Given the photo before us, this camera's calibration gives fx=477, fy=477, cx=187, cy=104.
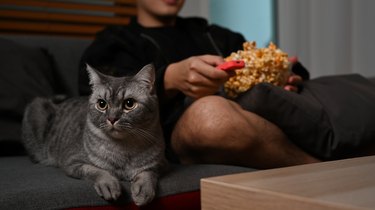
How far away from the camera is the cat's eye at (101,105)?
43.8 inches

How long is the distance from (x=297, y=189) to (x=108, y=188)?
0.43 meters

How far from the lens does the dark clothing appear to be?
152 centimetres

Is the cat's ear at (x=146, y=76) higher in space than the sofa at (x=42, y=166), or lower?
higher

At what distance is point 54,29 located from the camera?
226 centimetres

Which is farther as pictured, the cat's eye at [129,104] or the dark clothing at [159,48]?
the dark clothing at [159,48]

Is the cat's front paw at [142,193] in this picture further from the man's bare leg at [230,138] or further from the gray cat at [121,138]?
the man's bare leg at [230,138]

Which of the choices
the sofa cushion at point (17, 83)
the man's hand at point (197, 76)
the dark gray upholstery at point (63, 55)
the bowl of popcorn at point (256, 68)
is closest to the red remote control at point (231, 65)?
the man's hand at point (197, 76)

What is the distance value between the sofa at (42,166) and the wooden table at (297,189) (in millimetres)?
283

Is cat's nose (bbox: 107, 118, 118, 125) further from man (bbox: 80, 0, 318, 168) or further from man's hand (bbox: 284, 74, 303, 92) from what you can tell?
man's hand (bbox: 284, 74, 303, 92)

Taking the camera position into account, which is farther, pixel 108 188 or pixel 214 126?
pixel 214 126

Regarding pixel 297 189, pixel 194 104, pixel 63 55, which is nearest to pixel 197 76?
pixel 194 104

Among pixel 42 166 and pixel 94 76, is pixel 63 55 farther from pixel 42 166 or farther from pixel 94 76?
pixel 94 76

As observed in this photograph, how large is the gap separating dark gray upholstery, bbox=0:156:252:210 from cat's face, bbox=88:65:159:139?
130 millimetres

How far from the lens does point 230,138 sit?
121cm
